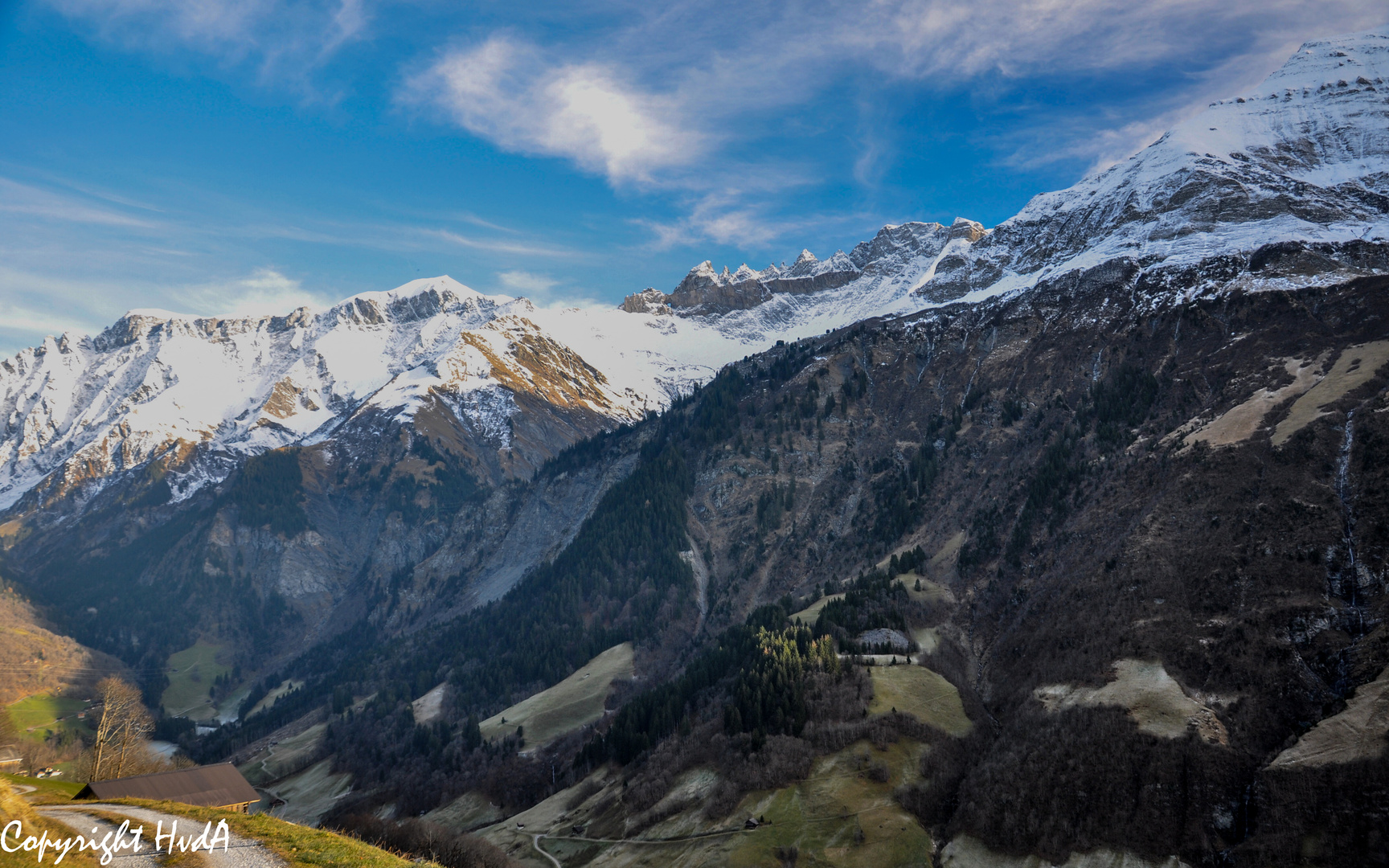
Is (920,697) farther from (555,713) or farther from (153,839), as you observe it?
(153,839)

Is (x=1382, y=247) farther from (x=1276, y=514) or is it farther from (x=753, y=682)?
(x=753, y=682)

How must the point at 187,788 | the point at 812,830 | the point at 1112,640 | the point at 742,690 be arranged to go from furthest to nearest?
the point at 742,690, the point at 1112,640, the point at 812,830, the point at 187,788

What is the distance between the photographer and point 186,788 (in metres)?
62.8

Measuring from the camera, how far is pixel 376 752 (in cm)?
19738

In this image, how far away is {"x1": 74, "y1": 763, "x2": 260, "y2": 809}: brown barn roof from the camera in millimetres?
56809

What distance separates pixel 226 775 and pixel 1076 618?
109323 millimetres

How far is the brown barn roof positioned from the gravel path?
11.9m

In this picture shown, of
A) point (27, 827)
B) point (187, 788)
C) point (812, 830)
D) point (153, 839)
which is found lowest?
point (812, 830)

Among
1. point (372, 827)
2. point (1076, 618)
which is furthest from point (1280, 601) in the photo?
point (372, 827)

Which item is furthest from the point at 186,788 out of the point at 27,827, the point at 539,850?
the point at 539,850

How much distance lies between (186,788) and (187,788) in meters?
0.16

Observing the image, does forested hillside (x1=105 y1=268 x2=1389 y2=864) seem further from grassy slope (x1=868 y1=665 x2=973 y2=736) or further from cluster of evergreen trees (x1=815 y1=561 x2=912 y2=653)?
grassy slope (x1=868 y1=665 x2=973 y2=736)

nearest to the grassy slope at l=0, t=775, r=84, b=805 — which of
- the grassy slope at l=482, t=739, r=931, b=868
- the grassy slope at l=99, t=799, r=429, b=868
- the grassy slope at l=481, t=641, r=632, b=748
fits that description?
the grassy slope at l=99, t=799, r=429, b=868

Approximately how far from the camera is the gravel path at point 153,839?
3581 centimetres
